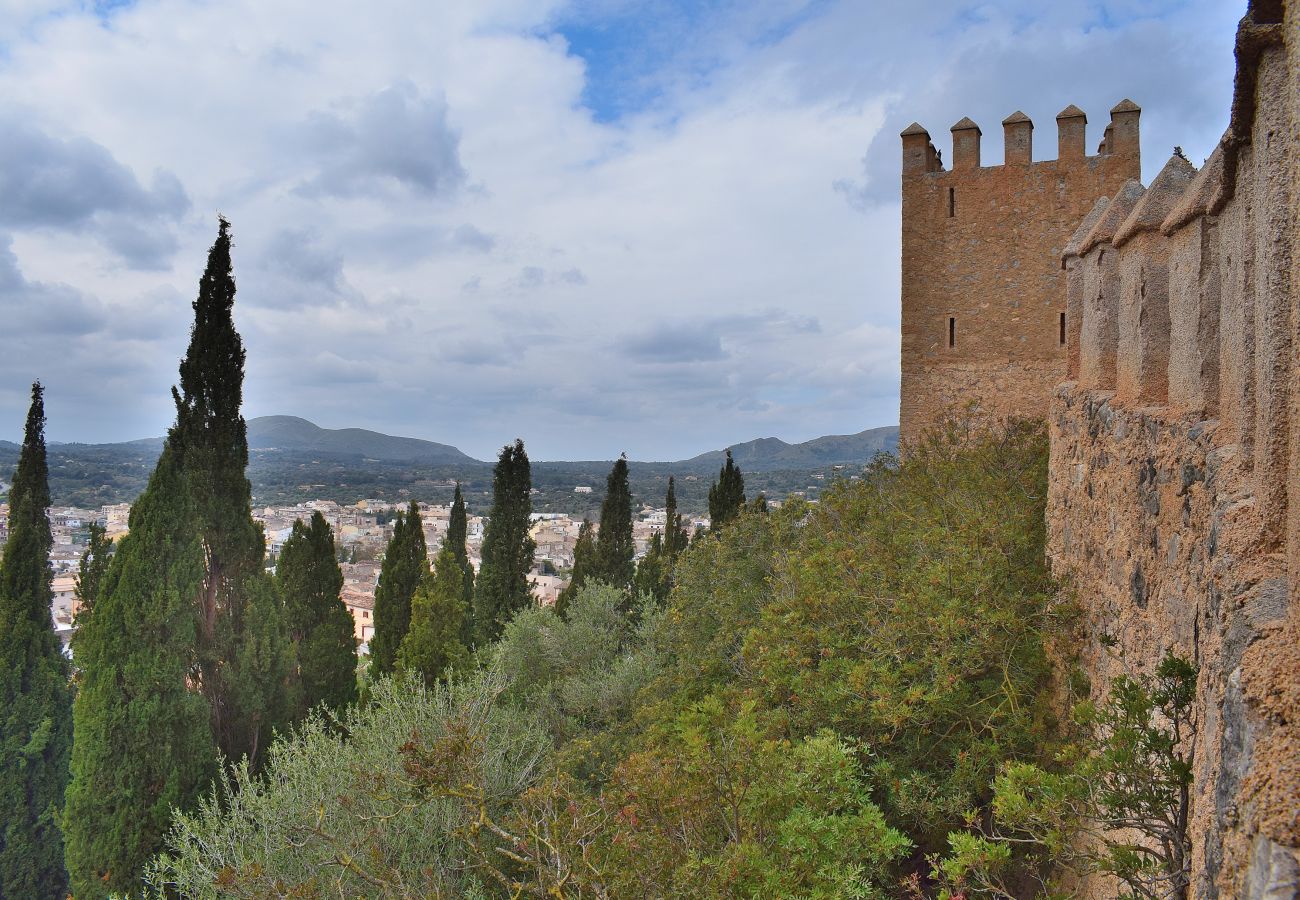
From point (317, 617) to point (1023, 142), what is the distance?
16631mm

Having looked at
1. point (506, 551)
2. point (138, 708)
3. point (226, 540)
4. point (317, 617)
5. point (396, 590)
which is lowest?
point (138, 708)

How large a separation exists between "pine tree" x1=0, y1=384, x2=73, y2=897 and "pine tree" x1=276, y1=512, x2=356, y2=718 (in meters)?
3.81


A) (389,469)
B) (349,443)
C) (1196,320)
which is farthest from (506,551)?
(349,443)

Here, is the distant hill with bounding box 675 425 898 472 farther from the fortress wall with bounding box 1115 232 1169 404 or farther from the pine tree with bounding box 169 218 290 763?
the fortress wall with bounding box 1115 232 1169 404

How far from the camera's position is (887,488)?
10227 mm

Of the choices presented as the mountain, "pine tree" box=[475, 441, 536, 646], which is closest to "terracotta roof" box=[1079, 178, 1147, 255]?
"pine tree" box=[475, 441, 536, 646]

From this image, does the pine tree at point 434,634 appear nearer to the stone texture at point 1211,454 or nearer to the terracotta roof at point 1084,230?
the stone texture at point 1211,454

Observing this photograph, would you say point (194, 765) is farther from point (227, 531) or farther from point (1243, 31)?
point (1243, 31)

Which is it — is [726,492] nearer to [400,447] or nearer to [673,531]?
[673,531]

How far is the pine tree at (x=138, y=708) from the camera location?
10.5m

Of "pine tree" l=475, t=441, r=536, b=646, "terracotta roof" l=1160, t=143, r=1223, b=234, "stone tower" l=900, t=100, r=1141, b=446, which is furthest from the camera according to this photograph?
"pine tree" l=475, t=441, r=536, b=646

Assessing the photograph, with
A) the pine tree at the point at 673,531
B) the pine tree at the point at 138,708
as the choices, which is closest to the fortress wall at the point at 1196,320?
the pine tree at the point at 138,708

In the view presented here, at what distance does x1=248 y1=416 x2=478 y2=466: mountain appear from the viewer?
108m

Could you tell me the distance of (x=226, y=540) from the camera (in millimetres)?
13789
